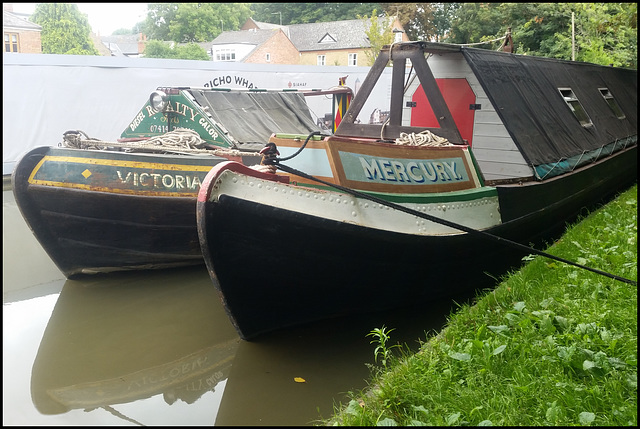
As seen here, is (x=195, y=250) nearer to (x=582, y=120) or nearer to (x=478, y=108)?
(x=478, y=108)

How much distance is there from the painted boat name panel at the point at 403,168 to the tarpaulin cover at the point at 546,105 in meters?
1.09

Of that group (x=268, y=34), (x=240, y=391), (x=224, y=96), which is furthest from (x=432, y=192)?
(x=268, y=34)

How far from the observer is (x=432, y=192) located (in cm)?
541

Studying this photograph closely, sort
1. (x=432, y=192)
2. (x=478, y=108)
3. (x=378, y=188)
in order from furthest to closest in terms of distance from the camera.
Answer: (x=478, y=108)
(x=432, y=192)
(x=378, y=188)

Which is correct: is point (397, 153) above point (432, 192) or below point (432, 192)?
above

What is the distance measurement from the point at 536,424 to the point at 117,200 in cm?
472

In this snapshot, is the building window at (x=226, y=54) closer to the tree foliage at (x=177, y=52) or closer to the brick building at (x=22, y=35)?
the tree foliage at (x=177, y=52)

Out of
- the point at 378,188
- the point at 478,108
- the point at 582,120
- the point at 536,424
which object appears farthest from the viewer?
the point at 582,120

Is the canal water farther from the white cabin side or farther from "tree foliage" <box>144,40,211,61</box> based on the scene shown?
"tree foliage" <box>144,40,211,61</box>

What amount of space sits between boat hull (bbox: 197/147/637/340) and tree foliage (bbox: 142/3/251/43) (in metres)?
60.0

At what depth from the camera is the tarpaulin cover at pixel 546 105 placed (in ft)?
21.6

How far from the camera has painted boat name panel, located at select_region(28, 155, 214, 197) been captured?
20.5 feet

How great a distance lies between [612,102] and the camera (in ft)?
35.1

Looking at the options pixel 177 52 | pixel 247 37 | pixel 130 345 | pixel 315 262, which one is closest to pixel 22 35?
pixel 177 52
